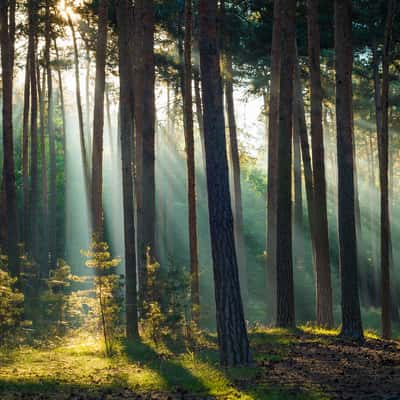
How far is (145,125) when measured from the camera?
1672cm

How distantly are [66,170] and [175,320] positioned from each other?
2884 centimetres

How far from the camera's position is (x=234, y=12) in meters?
23.6

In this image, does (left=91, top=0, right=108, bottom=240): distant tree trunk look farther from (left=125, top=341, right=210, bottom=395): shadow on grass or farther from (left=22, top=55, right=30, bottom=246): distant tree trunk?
(left=22, top=55, right=30, bottom=246): distant tree trunk

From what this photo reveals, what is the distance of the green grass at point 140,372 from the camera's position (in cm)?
959

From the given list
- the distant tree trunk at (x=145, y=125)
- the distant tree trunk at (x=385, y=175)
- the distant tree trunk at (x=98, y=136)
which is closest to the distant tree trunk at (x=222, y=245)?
the distant tree trunk at (x=145, y=125)

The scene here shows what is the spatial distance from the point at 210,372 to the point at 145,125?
302 inches

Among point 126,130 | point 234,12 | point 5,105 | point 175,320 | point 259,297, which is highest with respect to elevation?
point 234,12

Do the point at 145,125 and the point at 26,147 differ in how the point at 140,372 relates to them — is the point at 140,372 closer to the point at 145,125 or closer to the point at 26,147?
the point at 145,125

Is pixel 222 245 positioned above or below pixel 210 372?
above

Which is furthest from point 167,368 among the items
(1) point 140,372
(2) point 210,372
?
(2) point 210,372

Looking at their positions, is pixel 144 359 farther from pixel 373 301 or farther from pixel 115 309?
pixel 373 301

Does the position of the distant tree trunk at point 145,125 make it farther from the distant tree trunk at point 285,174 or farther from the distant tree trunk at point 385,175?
the distant tree trunk at point 385,175

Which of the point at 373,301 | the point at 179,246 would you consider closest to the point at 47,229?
the point at 179,246

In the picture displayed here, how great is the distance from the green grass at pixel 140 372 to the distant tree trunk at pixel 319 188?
110 inches
